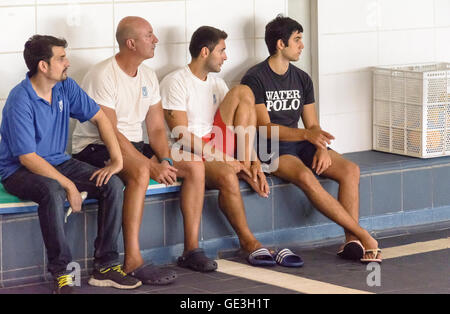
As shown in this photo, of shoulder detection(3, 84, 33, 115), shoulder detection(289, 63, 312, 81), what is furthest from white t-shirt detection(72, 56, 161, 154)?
shoulder detection(289, 63, 312, 81)

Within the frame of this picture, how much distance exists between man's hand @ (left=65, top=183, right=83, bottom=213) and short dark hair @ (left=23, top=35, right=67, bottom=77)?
0.61 metres

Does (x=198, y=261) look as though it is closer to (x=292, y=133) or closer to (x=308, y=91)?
(x=292, y=133)

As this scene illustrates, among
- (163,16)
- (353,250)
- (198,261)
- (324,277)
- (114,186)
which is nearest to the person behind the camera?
(114,186)

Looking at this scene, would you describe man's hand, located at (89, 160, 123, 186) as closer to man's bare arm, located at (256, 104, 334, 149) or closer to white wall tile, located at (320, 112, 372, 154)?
man's bare arm, located at (256, 104, 334, 149)

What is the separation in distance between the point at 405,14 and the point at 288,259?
2330 millimetres

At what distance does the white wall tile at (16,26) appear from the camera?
4988mm

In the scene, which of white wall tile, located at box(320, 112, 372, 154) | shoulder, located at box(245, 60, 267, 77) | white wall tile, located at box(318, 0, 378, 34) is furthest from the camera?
white wall tile, located at box(320, 112, 372, 154)

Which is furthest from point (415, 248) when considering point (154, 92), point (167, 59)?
point (167, 59)

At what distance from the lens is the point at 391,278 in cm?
462

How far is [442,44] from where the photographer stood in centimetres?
657

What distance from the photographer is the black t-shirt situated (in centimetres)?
542

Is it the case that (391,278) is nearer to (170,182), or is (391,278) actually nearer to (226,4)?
(170,182)

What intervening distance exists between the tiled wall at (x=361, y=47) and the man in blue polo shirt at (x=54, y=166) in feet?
6.40

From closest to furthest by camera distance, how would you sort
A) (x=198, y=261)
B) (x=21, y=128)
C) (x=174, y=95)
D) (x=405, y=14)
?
(x=21, y=128) → (x=198, y=261) → (x=174, y=95) → (x=405, y=14)
